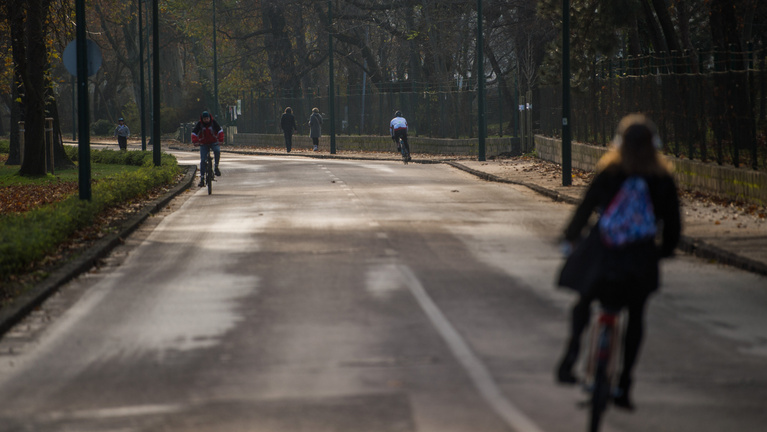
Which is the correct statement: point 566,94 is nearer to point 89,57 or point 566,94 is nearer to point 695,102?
point 695,102

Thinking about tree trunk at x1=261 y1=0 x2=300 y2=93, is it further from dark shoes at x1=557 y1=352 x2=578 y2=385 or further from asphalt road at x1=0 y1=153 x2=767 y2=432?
dark shoes at x1=557 y1=352 x2=578 y2=385

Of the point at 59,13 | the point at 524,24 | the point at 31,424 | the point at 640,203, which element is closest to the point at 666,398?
→ the point at 640,203

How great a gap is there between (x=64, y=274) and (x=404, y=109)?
1562 inches

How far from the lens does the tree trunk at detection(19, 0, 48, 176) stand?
30.9 meters

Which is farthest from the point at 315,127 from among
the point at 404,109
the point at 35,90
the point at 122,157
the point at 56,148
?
the point at 35,90

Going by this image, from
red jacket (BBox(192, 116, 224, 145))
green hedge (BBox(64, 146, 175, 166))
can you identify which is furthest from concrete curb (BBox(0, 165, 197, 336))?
green hedge (BBox(64, 146, 175, 166))

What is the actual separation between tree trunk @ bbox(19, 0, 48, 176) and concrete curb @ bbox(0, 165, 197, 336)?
12014 millimetres

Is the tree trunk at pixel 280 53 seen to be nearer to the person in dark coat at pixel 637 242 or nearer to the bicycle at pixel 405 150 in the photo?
the bicycle at pixel 405 150

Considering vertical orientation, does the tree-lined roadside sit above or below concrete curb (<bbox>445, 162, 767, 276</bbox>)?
above

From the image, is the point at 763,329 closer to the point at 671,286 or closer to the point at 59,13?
the point at 671,286

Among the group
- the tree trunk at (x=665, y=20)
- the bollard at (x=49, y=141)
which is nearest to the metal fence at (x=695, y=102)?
the tree trunk at (x=665, y=20)

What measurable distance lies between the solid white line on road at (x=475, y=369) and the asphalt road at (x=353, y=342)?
20mm

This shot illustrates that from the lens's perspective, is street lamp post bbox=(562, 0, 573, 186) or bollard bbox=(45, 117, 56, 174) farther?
bollard bbox=(45, 117, 56, 174)

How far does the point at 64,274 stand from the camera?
12406mm
